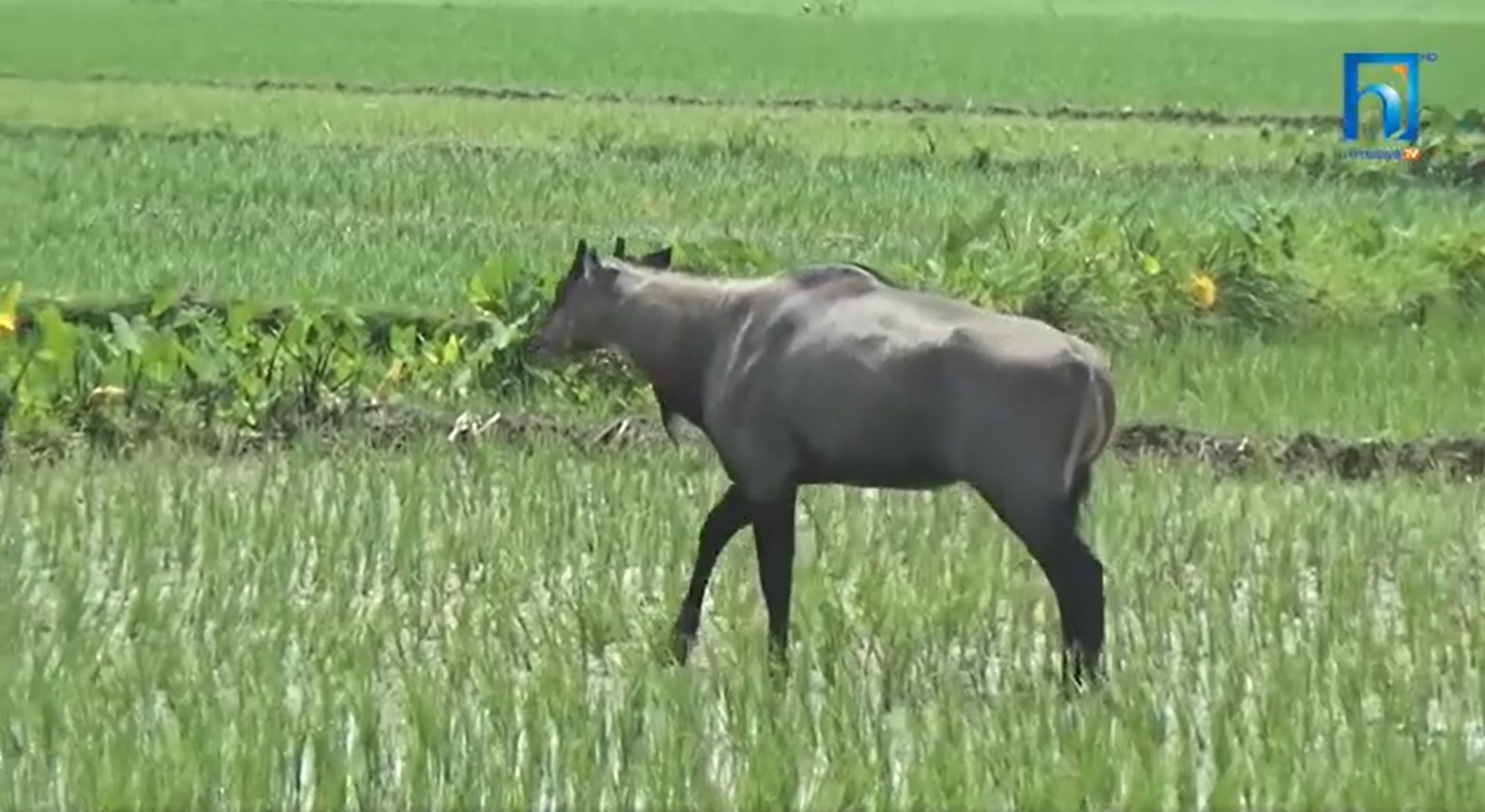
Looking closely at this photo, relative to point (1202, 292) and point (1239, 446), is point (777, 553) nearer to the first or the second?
point (1239, 446)

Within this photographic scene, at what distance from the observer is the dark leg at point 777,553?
455 cm

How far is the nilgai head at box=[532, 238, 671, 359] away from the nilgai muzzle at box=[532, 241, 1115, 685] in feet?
0.25

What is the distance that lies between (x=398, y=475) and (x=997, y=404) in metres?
2.53

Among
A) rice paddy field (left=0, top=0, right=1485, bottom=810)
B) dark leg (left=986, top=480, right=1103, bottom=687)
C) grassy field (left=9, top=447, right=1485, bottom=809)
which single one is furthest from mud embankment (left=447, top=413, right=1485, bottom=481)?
dark leg (left=986, top=480, right=1103, bottom=687)

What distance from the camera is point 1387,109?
18.4m

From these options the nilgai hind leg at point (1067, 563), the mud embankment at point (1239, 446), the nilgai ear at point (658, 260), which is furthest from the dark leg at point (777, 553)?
the mud embankment at point (1239, 446)

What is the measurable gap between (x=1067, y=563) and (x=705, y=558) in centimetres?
70

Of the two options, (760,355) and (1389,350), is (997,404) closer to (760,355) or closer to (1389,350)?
(760,355)

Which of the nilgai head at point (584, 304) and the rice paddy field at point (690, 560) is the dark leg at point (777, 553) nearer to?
the rice paddy field at point (690, 560)

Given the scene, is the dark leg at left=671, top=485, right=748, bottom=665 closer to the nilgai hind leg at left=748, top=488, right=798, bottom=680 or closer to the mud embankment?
the nilgai hind leg at left=748, top=488, right=798, bottom=680

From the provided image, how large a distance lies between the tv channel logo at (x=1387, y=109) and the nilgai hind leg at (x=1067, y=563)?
11508 millimetres

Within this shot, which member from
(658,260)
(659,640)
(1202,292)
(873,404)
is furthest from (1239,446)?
(873,404)

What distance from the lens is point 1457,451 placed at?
23.4ft

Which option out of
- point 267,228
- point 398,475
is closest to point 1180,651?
point 398,475
